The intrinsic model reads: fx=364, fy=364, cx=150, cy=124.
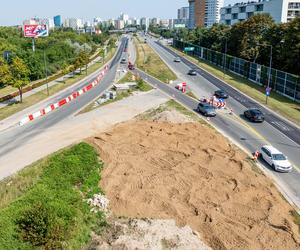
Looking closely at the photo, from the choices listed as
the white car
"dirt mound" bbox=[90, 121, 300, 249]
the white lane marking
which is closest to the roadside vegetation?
"dirt mound" bbox=[90, 121, 300, 249]

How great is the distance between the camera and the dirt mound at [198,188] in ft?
79.4

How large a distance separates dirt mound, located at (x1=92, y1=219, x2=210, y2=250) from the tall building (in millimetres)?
121444

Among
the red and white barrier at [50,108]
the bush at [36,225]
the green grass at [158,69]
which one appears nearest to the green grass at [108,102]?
the red and white barrier at [50,108]

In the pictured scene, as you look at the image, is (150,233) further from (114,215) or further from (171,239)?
(114,215)

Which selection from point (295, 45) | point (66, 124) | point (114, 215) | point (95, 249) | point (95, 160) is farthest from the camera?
point (295, 45)

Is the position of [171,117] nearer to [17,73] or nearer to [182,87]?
[182,87]

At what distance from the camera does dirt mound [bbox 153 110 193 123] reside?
1873 inches

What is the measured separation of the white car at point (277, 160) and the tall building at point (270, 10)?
107 m

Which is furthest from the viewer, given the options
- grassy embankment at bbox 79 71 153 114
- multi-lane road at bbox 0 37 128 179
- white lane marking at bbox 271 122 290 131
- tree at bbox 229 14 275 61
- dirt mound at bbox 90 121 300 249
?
tree at bbox 229 14 275 61

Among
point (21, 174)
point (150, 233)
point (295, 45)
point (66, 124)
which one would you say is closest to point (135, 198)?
point (150, 233)

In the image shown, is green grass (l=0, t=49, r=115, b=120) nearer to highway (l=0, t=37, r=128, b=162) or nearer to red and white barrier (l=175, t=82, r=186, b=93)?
highway (l=0, t=37, r=128, b=162)

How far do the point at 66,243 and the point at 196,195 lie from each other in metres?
10.7

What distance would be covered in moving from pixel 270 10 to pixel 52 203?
142 metres

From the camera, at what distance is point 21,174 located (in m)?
30.4
